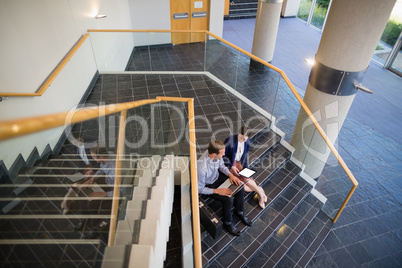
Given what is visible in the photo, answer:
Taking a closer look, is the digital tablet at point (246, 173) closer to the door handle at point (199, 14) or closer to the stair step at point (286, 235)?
the stair step at point (286, 235)

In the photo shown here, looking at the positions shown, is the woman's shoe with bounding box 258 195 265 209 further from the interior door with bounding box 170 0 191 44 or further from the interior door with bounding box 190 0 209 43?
the interior door with bounding box 190 0 209 43

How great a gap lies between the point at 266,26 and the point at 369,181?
17.0 feet

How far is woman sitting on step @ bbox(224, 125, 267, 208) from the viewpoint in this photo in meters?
4.31

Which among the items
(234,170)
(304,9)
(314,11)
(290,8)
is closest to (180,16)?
(290,8)

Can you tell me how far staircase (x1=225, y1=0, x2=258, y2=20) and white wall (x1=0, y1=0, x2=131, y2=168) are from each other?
8.36 m

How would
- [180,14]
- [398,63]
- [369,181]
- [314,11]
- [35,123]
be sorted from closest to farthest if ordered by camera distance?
[35,123], [369,181], [398,63], [180,14], [314,11]

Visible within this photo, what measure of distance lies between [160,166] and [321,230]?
2912 mm

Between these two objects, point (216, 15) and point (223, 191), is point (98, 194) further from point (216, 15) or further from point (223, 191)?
point (216, 15)

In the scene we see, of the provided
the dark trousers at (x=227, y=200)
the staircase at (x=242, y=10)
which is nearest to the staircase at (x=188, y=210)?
the dark trousers at (x=227, y=200)

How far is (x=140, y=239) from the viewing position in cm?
268

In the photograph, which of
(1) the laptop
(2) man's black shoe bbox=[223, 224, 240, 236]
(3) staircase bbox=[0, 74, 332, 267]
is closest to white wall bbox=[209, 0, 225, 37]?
(3) staircase bbox=[0, 74, 332, 267]

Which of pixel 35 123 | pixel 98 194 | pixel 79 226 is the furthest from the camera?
pixel 98 194

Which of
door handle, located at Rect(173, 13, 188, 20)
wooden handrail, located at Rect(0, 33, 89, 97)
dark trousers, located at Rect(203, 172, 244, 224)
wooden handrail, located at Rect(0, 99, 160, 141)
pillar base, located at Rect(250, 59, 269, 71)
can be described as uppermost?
wooden handrail, located at Rect(0, 99, 160, 141)

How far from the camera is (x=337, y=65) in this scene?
3.88 meters
